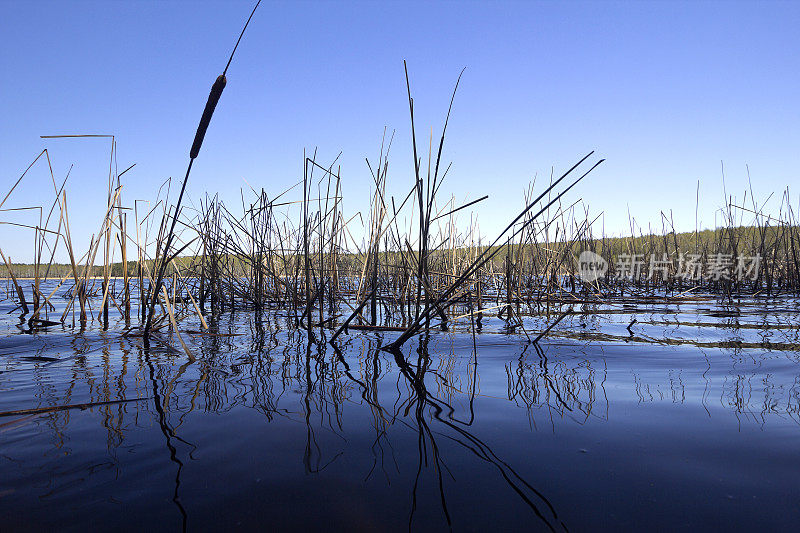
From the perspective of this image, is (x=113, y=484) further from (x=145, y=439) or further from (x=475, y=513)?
(x=475, y=513)

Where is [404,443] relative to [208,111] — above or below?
below

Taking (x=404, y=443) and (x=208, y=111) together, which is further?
(x=208, y=111)

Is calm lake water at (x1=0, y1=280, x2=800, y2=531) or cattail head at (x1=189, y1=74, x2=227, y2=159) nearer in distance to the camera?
calm lake water at (x1=0, y1=280, x2=800, y2=531)

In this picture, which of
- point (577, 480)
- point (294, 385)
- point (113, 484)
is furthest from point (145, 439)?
point (577, 480)

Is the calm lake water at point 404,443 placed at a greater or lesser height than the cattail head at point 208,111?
lesser

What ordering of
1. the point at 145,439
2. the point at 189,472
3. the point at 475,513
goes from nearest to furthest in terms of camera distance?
the point at 475,513 < the point at 189,472 < the point at 145,439

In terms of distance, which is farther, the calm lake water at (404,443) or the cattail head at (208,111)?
the cattail head at (208,111)

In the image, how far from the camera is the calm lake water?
2.24ft

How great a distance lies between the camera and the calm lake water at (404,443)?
0.68 metres

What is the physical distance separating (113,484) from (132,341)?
1827mm

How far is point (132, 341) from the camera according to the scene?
2.34 meters

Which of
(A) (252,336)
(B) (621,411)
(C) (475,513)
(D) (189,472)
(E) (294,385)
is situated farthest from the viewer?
(A) (252,336)

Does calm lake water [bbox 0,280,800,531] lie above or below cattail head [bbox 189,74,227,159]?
below

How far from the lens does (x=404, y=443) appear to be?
94cm
